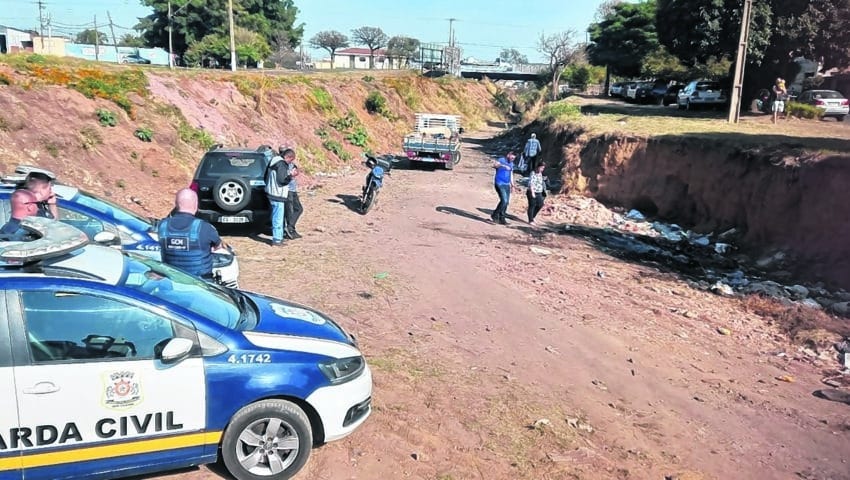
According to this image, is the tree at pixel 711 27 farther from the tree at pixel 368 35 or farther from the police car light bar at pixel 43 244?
the tree at pixel 368 35

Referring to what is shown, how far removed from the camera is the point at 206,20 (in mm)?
60438

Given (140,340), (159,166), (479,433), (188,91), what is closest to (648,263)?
(479,433)

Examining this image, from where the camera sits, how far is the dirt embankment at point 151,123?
14.4 metres

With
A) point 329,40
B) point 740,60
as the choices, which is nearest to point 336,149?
point 740,60

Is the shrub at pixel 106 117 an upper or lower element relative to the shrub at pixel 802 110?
lower

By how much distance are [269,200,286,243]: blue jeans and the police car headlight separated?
23.8 ft

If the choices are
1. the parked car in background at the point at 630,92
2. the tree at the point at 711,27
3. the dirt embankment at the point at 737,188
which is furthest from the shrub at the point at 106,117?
the parked car in background at the point at 630,92

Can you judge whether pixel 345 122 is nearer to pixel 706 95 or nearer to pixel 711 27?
pixel 711 27

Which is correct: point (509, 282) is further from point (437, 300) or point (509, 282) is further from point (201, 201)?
point (201, 201)

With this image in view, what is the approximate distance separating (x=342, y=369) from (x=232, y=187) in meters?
7.79

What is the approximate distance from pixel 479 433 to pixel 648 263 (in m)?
8.29

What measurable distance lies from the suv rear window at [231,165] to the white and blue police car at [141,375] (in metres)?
7.44

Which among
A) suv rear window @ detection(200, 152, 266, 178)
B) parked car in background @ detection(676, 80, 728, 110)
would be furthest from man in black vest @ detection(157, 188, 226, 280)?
parked car in background @ detection(676, 80, 728, 110)

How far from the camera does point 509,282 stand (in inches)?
419
